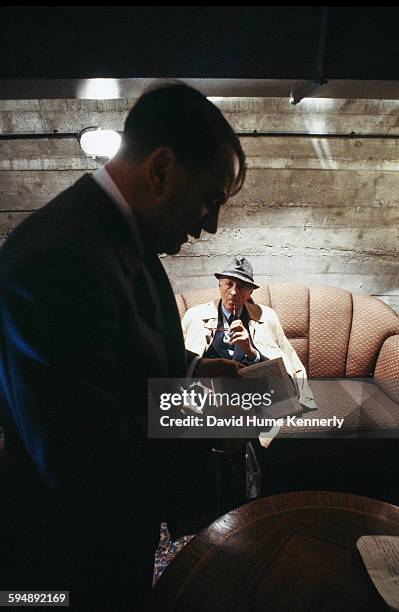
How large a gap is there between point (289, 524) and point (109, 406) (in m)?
0.69

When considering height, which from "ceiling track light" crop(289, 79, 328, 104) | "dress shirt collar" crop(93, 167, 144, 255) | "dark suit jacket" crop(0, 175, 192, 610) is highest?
"ceiling track light" crop(289, 79, 328, 104)

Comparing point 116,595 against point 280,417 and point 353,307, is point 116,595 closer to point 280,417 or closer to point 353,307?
point 280,417

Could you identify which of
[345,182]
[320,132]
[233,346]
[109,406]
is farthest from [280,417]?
[320,132]

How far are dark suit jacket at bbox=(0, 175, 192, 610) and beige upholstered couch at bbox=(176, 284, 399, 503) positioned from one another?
108cm

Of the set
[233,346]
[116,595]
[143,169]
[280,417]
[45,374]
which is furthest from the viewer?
[233,346]

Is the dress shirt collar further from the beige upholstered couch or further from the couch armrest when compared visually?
the couch armrest

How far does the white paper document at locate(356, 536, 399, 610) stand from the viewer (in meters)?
0.77

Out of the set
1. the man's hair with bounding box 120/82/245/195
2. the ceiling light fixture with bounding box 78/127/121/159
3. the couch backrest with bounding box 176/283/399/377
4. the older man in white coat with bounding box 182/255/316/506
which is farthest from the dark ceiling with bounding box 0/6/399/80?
the couch backrest with bounding box 176/283/399/377

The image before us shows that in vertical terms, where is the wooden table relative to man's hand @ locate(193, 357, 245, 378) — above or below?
below

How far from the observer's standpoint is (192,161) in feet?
2.53

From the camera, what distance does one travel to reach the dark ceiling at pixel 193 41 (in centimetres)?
141

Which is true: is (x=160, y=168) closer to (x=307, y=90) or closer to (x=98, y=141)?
(x=307, y=90)

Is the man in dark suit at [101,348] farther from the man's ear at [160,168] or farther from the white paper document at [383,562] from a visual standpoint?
the white paper document at [383,562]

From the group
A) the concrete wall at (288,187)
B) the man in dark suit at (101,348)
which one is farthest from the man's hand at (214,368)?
the concrete wall at (288,187)
